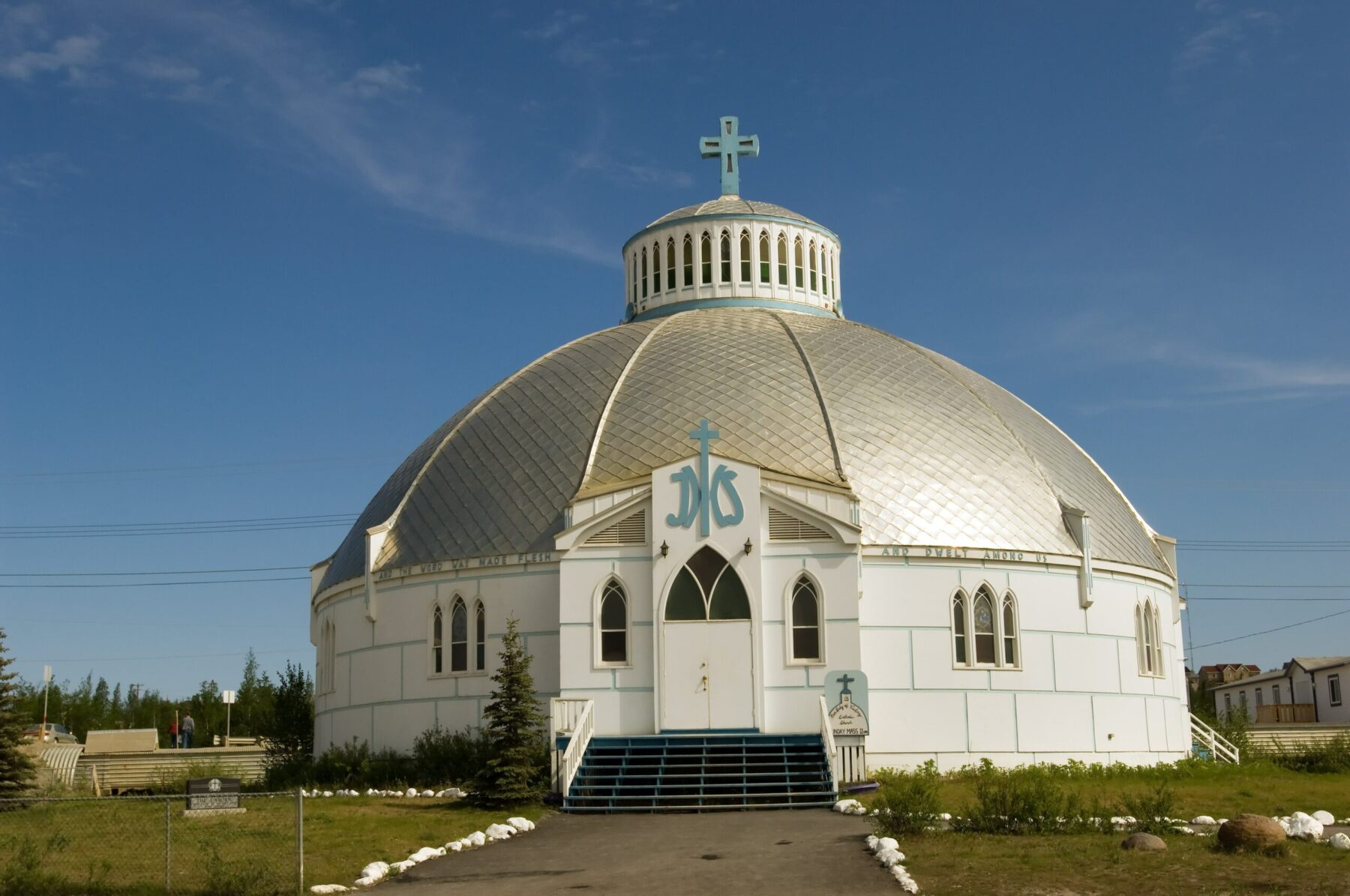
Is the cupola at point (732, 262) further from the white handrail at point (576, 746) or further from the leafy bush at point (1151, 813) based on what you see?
the leafy bush at point (1151, 813)

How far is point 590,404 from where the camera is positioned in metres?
35.8

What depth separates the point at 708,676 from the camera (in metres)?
30.3

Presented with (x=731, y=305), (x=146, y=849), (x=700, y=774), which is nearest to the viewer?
(x=146, y=849)

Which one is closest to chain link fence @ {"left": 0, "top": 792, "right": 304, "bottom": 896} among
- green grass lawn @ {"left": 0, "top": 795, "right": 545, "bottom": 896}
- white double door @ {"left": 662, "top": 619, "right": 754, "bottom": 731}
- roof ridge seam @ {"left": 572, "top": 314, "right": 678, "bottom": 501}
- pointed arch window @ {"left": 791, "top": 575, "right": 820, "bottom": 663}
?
green grass lawn @ {"left": 0, "top": 795, "right": 545, "bottom": 896}

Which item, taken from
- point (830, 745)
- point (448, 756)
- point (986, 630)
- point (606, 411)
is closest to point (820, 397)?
point (606, 411)

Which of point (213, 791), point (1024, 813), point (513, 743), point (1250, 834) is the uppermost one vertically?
point (513, 743)

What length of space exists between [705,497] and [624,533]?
1.82 meters

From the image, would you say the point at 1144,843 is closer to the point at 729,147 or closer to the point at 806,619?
the point at 806,619

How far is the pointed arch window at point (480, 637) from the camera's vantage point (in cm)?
3303

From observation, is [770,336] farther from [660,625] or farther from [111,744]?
[111,744]

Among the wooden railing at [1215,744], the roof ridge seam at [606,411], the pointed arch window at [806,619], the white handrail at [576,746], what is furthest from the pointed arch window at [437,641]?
the wooden railing at [1215,744]

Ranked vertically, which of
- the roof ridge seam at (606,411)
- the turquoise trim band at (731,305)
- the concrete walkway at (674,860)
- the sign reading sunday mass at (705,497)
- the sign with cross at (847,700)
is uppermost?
the turquoise trim band at (731,305)

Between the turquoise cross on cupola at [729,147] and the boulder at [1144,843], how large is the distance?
29941mm

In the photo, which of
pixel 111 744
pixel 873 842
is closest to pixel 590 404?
pixel 873 842
